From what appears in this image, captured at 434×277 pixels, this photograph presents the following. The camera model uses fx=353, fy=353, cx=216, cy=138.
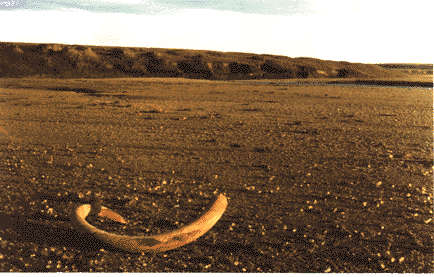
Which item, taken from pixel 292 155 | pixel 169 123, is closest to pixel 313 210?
pixel 292 155

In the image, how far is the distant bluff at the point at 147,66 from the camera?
30656 millimetres

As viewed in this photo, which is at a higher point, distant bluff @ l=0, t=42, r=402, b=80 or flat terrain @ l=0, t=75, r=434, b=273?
distant bluff @ l=0, t=42, r=402, b=80

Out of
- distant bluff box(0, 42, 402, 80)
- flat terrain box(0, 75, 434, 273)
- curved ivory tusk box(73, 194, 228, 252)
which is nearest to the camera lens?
curved ivory tusk box(73, 194, 228, 252)

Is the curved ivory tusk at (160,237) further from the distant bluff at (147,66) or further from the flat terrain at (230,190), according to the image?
the distant bluff at (147,66)

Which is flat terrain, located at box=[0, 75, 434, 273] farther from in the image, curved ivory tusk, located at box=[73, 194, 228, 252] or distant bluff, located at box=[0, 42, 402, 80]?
distant bluff, located at box=[0, 42, 402, 80]

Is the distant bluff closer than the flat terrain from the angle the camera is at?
No

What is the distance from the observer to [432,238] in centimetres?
317

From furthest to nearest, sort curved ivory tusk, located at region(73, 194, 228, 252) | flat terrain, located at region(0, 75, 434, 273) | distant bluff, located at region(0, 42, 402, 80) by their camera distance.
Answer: distant bluff, located at region(0, 42, 402, 80), flat terrain, located at region(0, 75, 434, 273), curved ivory tusk, located at region(73, 194, 228, 252)

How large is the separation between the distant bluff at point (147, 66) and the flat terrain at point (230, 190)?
23.1m

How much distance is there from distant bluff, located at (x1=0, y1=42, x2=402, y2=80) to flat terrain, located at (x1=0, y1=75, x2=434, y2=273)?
75.9ft

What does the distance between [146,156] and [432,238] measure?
3.96m

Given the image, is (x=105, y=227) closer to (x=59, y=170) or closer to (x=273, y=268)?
(x=273, y=268)

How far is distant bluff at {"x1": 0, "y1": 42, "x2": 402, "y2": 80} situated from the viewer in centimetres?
3066

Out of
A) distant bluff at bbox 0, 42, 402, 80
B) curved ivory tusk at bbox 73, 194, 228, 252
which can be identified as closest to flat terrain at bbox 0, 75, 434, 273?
curved ivory tusk at bbox 73, 194, 228, 252
